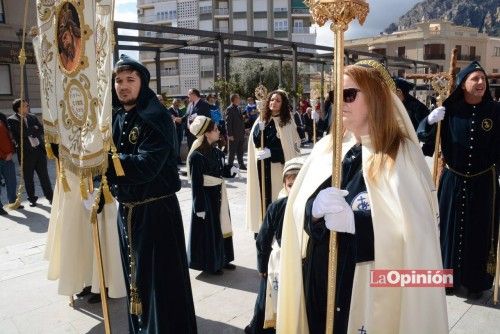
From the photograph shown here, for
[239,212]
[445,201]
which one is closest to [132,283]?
[445,201]

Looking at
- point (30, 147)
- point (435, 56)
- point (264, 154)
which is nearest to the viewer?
point (264, 154)

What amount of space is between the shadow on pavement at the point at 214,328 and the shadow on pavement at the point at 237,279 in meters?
0.74

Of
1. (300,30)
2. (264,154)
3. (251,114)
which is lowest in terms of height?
(264,154)

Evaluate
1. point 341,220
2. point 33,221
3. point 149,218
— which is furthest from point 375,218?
point 33,221

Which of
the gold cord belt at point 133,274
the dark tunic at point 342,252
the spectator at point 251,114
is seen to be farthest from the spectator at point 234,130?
the dark tunic at point 342,252

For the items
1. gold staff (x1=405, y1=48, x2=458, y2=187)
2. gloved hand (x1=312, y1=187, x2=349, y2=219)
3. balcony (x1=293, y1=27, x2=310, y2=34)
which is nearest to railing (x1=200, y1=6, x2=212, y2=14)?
balcony (x1=293, y1=27, x2=310, y2=34)

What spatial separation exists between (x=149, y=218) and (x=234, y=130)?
9.23 meters

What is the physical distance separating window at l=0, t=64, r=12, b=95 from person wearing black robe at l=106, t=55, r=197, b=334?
19.4m

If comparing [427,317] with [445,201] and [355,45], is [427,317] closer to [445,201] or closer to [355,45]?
[445,201]

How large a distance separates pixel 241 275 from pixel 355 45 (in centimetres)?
6076

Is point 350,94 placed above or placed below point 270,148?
above

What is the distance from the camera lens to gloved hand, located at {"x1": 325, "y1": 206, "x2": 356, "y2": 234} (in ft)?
6.34

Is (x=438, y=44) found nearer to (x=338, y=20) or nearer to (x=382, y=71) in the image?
(x=382, y=71)

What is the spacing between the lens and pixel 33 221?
7.24m
